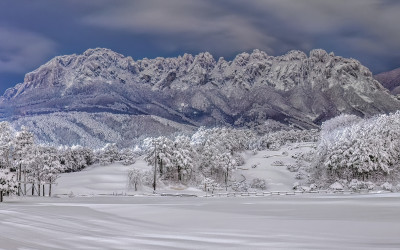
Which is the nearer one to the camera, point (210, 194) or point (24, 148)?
point (24, 148)

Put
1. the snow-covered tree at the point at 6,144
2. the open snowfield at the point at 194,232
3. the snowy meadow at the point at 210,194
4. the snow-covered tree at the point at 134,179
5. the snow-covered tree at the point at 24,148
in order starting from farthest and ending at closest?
the snow-covered tree at the point at 134,179 < the snow-covered tree at the point at 24,148 < the snow-covered tree at the point at 6,144 < the snowy meadow at the point at 210,194 < the open snowfield at the point at 194,232

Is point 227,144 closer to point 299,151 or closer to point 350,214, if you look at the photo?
point 299,151

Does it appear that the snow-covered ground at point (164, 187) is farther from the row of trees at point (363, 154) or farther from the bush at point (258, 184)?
the row of trees at point (363, 154)

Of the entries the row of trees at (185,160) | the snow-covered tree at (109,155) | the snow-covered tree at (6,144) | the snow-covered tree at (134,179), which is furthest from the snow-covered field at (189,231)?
the snow-covered tree at (109,155)

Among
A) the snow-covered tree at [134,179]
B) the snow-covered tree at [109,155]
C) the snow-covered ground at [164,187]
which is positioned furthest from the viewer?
the snow-covered tree at [109,155]

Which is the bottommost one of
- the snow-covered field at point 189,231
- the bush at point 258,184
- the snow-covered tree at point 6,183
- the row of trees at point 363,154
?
the bush at point 258,184

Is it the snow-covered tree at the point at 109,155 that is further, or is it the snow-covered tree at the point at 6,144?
the snow-covered tree at the point at 109,155

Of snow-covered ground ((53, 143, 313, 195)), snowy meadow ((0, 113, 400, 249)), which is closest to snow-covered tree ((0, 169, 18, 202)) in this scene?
snowy meadow ((0, 113, 400, 249))

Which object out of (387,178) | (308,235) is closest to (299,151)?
(387,178)

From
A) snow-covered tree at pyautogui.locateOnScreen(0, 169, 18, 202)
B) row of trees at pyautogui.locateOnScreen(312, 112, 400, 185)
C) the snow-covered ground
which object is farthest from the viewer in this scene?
the snow-covered ground

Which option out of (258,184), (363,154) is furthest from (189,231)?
(258,184)

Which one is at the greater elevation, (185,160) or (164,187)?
(185,160)

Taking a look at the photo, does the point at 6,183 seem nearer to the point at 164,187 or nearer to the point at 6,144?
the point at 6,144

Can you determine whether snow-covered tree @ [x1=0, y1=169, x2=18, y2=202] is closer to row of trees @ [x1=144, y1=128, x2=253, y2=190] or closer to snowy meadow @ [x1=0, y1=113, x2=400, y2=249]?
snowy meadow @ [x1=0, y1=113, x2=400, y2=249]
